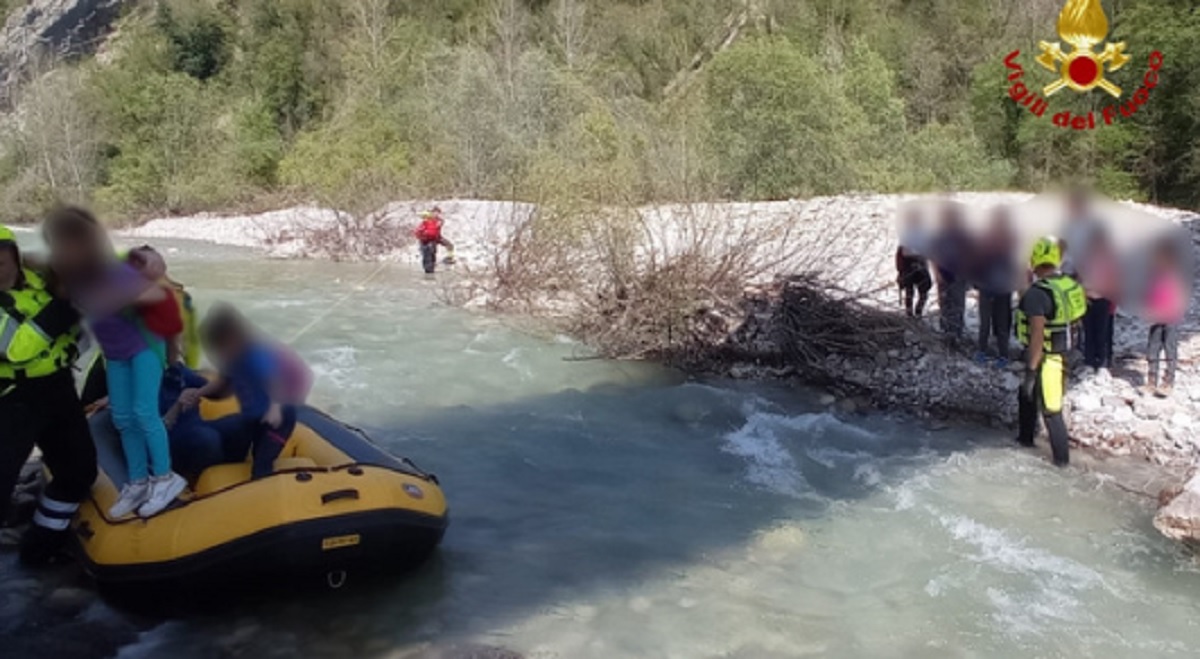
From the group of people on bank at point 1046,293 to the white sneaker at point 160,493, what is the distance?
17.0 ft

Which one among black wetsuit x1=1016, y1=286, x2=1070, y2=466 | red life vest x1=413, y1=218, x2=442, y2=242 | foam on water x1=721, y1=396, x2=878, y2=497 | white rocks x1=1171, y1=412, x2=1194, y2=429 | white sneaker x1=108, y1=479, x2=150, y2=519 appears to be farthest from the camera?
red life vest x1=413, y1=218, x2=442, y2=242

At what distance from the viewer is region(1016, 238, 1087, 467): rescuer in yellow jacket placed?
6367mm

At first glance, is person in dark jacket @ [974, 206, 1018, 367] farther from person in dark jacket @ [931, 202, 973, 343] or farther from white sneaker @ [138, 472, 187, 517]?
white sneaker @ [138, 472, 187, 517]

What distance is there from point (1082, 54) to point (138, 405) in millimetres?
19061

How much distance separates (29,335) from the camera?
390cm

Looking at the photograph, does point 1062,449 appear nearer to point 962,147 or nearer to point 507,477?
point 507,477

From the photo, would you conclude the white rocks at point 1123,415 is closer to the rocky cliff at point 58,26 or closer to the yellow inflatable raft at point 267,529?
the yellow inflatable raft at point 267,529

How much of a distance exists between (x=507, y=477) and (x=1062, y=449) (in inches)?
148

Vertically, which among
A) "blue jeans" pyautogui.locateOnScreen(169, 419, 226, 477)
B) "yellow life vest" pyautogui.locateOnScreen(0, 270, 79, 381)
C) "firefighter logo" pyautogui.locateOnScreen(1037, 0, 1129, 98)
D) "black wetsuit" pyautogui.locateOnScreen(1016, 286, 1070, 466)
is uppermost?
"firefighter logo" pyautogui.locateOnScreen(1037, 0, 1129, 98)

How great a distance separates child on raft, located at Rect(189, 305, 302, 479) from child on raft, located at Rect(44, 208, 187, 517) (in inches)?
13.5

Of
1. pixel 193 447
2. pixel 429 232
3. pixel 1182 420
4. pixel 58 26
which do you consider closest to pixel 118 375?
pixel 193 447

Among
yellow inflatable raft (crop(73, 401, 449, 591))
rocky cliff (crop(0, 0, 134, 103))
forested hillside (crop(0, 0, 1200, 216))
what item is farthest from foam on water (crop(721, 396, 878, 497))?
rocky cliff (crop(0, 0, 134, 103))

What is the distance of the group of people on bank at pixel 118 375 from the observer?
3920 millimetres

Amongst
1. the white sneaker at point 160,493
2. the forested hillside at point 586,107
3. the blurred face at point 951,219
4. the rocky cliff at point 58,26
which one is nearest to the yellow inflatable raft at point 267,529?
the white sneaker at point 160,493
